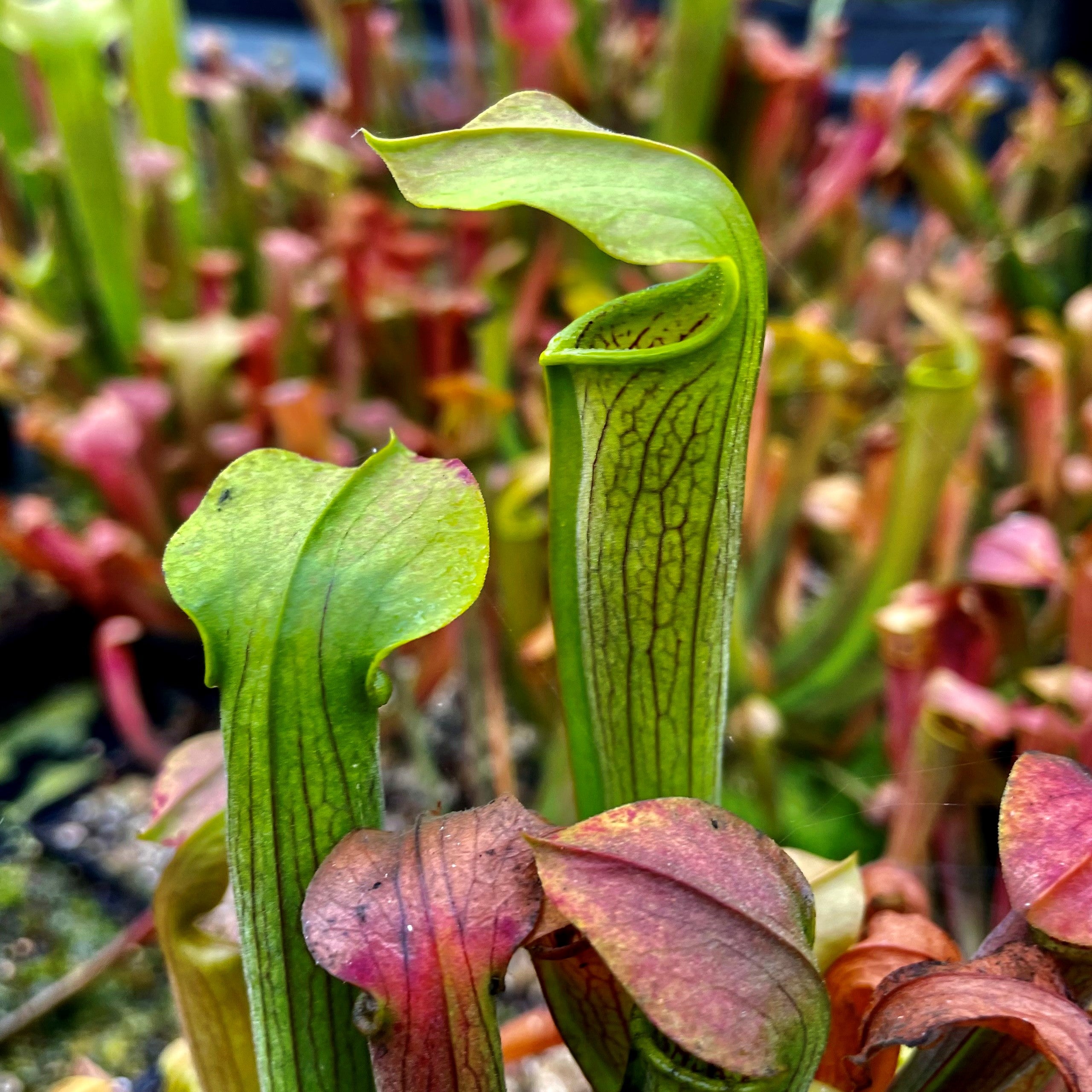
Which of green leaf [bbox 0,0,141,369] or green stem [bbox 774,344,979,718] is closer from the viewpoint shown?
green stem [bbox 774,344,979,718]

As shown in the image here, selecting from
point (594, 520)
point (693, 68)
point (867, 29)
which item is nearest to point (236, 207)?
point (693, 68)

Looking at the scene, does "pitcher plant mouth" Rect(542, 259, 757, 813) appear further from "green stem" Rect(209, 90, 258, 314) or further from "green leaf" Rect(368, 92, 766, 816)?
"green stem" Rect(209, 90, 258, 314)

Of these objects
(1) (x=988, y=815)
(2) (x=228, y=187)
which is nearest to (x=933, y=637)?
(1) (x=988, y=815)

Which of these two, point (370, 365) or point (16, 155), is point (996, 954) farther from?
point (16, 155)

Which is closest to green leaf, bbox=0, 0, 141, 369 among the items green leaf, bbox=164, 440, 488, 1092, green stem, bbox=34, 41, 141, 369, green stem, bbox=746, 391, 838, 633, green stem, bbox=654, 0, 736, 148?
green stem, bbox=34, 41, 141, 369

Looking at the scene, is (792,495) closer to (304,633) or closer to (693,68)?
(693,68)
